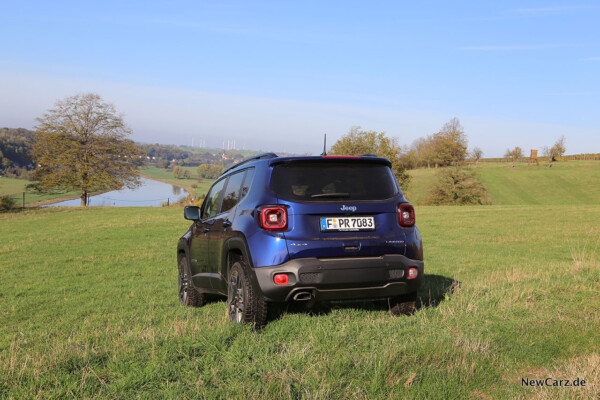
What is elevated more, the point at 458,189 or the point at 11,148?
the point at 11,148

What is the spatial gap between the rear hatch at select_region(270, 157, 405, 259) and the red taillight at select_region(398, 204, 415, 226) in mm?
51

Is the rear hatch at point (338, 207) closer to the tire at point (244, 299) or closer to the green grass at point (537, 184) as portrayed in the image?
the tire at point (244, 299)

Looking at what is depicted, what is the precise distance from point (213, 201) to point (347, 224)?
2.69m

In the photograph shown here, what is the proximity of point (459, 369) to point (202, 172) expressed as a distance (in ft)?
444

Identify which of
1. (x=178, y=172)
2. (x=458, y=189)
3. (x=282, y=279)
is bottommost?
(x=178, y=172)

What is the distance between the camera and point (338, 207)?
523 centimetres

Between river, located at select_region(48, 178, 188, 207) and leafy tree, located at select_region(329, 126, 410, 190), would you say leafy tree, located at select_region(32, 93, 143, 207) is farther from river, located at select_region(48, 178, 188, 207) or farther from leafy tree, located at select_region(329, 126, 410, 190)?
leafy tree, located at select_region(329, 126, 410, 190)

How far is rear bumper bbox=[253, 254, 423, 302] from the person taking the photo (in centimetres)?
499

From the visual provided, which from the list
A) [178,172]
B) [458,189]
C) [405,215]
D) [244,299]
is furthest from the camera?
[178,172]

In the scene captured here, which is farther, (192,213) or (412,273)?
(192,213)

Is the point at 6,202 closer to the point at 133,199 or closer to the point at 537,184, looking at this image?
the point at 133,199

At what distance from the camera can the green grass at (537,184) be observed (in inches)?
3167

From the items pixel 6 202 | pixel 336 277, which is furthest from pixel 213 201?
pixel 6 202

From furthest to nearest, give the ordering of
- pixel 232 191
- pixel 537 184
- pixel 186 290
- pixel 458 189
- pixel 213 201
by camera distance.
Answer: pixel 537 184 → pixel 458 189 → pixel 186 290 → pixel 213 201 → pixel 232 191
